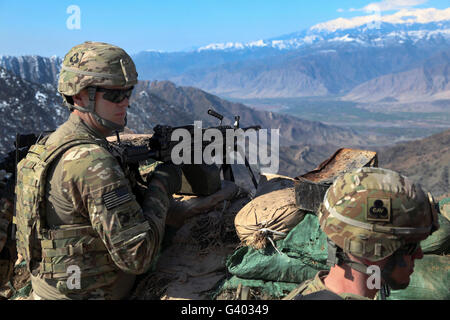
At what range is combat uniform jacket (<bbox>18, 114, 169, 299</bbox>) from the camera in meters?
2.87

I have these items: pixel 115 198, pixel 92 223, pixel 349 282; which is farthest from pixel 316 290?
pixel 92 223

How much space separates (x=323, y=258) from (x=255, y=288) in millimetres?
661

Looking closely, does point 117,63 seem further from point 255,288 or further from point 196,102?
point 196,102

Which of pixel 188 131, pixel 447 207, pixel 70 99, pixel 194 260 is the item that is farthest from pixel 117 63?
pixel 447 207

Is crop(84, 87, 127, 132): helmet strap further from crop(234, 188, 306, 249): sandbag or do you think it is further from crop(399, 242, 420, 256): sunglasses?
crop(399, 242, 420, 256): sunglasses

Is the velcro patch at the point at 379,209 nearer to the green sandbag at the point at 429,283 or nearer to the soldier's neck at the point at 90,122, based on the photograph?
the green sandbag at the point at 429,283

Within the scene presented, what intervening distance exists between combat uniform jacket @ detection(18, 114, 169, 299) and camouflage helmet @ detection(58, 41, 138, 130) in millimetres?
229

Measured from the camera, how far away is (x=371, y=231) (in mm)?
2438

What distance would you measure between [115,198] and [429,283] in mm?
2778

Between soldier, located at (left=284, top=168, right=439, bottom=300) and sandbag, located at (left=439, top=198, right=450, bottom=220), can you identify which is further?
sandbag, located at (left=439, top=198, right=450, bottom=220)

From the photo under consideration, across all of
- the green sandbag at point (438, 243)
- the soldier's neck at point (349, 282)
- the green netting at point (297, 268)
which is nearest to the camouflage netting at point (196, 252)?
the green netting at point (297, 268)

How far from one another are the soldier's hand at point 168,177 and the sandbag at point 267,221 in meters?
0.80

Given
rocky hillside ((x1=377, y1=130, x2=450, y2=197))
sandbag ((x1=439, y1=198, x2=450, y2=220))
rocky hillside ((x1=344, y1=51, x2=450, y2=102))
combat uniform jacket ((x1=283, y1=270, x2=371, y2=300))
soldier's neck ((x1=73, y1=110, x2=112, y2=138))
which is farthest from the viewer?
rocky hillside ((x1=344, y1=51, x2=450, y2=102))
